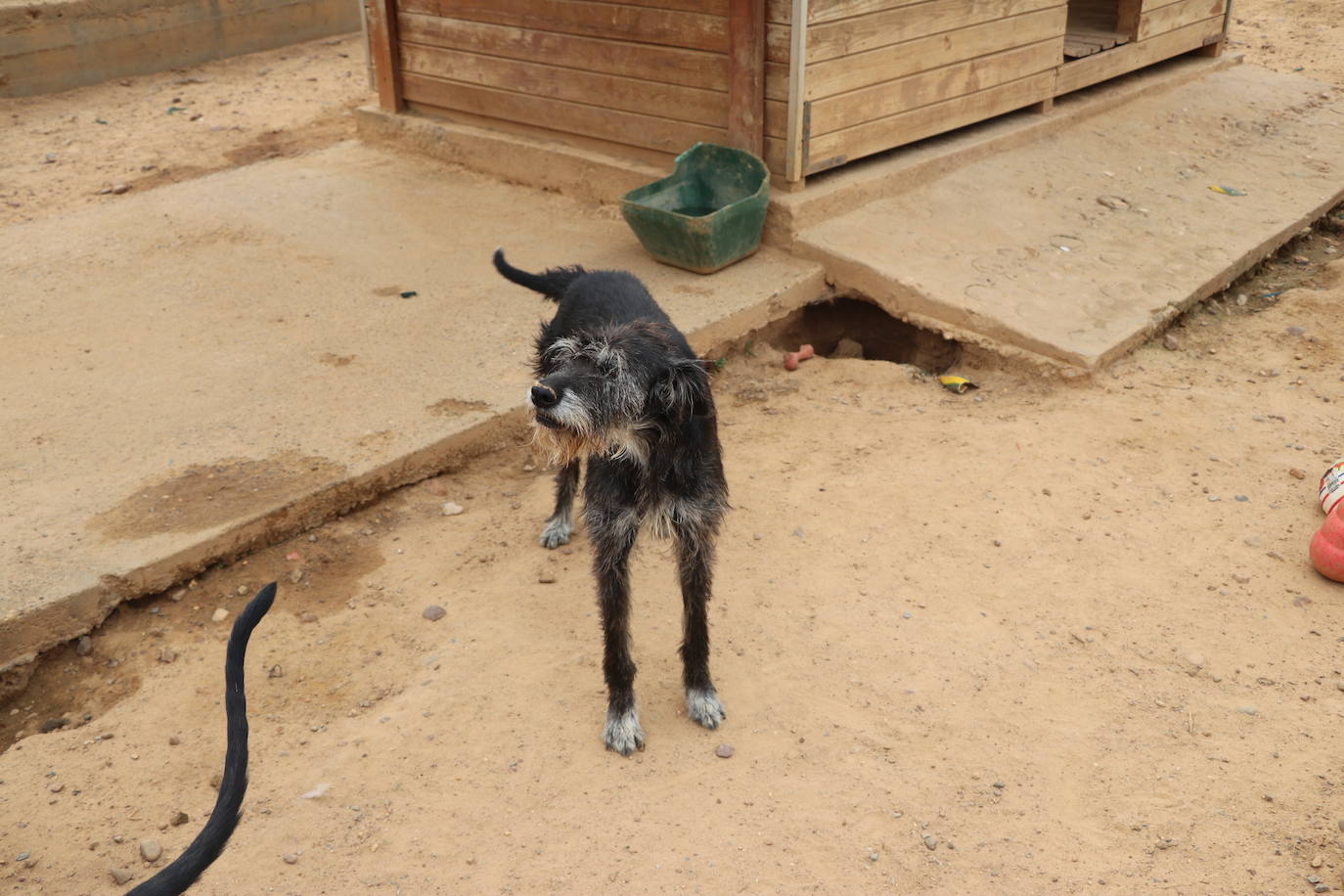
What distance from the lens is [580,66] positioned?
7.09m

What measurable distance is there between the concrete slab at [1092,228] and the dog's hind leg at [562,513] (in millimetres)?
2439

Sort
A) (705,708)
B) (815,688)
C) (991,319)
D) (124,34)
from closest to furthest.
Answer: (705,708) → (815,688) → (991,319) → (124,34)

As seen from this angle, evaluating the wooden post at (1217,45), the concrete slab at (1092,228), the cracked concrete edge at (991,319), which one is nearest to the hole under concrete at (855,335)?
the cracked concrete edge at (991,319)

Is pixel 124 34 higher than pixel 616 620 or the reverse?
higher

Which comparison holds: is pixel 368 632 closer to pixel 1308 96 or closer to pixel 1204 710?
pixel 1204 710

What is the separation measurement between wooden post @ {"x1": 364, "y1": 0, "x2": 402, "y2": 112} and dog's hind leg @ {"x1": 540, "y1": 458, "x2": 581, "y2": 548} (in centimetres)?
501

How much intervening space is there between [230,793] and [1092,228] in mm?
6064

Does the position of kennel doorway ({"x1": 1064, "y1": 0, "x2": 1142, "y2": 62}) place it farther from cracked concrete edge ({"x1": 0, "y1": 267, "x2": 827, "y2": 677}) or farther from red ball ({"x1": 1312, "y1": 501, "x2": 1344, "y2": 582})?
red ball ({"x1": 1312, "y1": 501, "x2": 1344, "y2": 582})

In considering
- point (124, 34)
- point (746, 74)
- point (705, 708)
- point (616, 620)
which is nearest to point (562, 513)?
point (616, 620)

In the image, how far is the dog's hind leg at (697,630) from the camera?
11.1ft

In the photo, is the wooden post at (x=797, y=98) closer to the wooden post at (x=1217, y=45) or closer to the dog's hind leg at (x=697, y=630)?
the dog's hind leg at (x=697, y=630)

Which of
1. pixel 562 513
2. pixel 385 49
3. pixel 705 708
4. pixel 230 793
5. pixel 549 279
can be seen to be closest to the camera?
pixel 230 793

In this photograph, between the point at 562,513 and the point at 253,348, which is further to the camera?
the point at 253,348

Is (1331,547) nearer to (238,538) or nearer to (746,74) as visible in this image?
(746,74)
